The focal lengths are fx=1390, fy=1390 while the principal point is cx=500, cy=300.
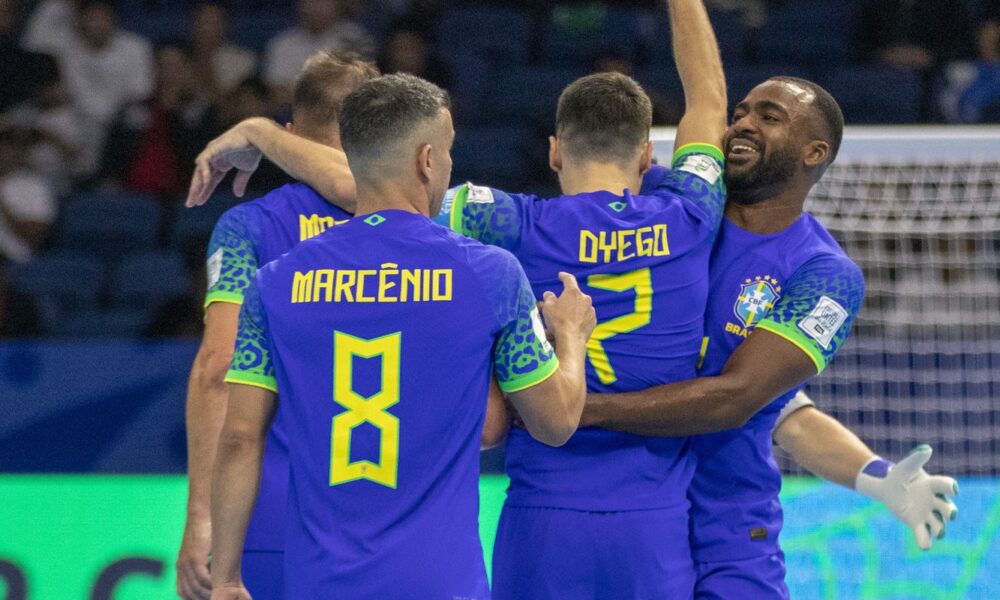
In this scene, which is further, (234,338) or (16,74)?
(16,74)

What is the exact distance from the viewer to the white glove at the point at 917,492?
499 cm

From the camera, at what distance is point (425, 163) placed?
3.45 metres

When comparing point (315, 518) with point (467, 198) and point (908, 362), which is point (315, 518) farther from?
point (908, 362)

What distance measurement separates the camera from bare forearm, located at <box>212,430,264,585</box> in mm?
3393

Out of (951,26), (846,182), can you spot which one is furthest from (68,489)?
(951,26)

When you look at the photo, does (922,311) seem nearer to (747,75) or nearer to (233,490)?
(747,75)

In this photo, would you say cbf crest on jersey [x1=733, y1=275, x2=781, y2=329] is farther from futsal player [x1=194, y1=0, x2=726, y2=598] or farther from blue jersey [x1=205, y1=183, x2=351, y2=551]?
blue jersey [x1=205, y1=183, x2=351, y2=551]

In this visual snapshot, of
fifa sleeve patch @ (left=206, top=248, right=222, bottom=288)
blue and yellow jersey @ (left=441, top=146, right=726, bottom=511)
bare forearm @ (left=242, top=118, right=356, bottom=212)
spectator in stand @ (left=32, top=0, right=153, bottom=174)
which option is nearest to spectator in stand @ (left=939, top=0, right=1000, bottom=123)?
spectator in stand @ (left=32, top=0, right=153, bottom=174)

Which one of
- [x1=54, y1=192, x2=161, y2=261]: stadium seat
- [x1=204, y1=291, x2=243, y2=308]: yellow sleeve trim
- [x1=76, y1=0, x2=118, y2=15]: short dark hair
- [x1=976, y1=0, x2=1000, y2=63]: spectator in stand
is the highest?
[x1=76, y1=0, x2=118, y2=15]: short dark hair

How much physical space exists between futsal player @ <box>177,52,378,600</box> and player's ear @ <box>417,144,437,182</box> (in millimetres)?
715

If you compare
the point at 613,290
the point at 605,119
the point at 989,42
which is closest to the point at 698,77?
the point at 605,119

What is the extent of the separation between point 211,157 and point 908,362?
15.7 ft

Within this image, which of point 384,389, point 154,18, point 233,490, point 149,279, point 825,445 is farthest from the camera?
point 154,18

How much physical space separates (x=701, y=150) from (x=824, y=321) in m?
0.65
